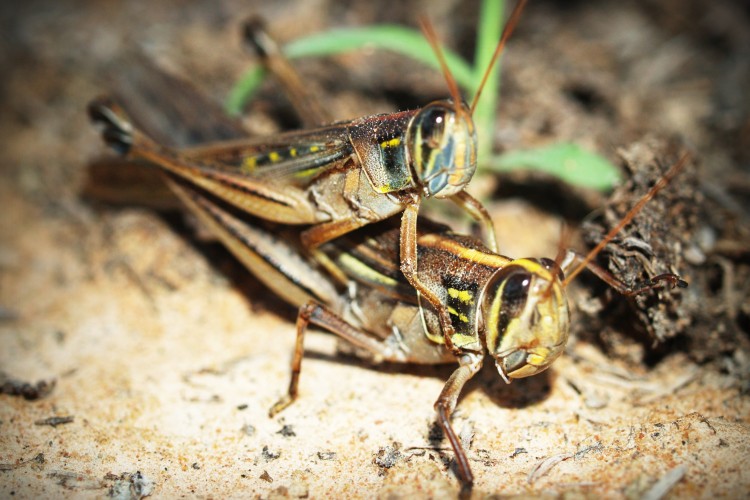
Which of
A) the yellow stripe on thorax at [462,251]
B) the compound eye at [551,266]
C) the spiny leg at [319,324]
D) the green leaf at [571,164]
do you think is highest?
the green leaf at [571,164]

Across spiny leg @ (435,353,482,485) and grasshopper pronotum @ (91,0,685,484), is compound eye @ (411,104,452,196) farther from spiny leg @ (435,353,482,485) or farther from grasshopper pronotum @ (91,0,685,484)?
spiny leg @ (435,353,482,485)

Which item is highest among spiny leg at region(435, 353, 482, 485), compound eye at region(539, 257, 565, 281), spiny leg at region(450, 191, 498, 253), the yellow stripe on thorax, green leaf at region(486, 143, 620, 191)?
green leaf at region(486, 143, 620, 191)

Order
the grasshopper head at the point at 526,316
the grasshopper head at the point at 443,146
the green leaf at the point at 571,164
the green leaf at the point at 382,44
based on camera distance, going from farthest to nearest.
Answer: the green leaf at the point at 382,44, the green leaf at the point at 571,164, the grasshopper head at the point at 443,146, the grasshopper head at the point at 526,316

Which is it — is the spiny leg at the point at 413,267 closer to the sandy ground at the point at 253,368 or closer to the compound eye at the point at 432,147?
the compound eye at the point at 432,147

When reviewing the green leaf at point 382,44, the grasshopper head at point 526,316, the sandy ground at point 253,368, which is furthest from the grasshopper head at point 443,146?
the green leaf at point 382,44

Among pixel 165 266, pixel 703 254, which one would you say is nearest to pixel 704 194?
pixel 703 254

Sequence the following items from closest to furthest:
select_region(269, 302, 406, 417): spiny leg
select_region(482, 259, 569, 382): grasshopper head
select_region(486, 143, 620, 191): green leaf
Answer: select_region(482, 259, 569, 382): grasshopper head, select_region(269, 302, 406, 417): spiny leg, select_region(486, 143, 620, 191): green leaf

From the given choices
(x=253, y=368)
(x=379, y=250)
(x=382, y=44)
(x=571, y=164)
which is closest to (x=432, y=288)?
(x=379, y=250)

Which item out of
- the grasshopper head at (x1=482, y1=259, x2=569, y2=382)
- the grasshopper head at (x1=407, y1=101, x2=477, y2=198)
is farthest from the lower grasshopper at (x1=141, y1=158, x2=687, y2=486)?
the grasshopper head at (x1=407, y1=101, x2=477, y2=198)
